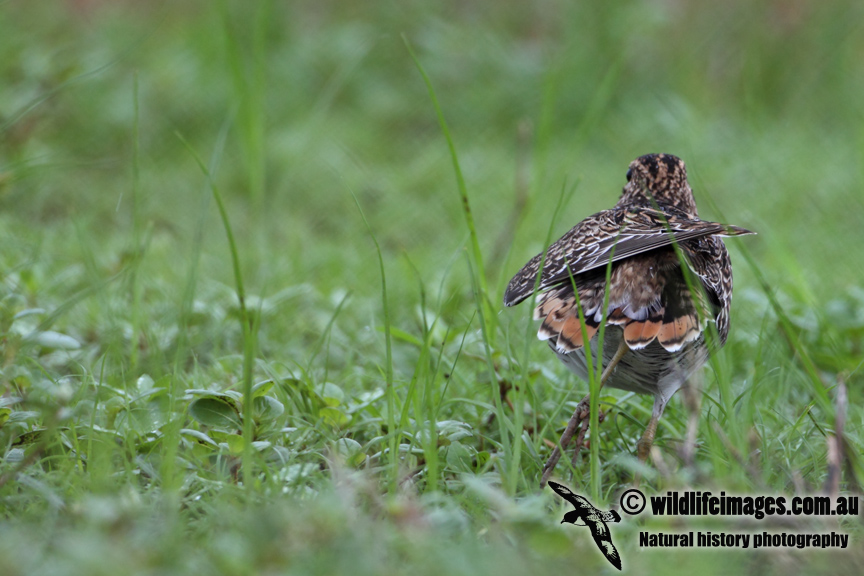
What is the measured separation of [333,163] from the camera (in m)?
6.42

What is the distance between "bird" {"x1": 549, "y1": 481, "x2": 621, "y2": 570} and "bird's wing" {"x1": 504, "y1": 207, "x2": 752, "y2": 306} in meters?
0.64

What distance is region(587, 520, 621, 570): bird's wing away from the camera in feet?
7.08

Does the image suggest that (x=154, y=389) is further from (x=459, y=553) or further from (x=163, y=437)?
(x=459, y=553)

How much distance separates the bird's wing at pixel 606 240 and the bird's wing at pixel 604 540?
0.73 meters

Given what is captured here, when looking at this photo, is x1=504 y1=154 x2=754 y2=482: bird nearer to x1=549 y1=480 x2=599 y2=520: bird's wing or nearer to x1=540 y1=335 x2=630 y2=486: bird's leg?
x1=540 y1=335 x2=630 y2=486: bird's leg

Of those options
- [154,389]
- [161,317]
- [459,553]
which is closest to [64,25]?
[161,317]

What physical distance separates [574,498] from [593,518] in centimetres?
10

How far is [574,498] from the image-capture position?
8.04 ft

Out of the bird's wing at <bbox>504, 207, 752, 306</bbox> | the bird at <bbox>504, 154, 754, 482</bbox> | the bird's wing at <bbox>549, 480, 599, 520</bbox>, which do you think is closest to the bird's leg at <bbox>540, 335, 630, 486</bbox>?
the bird at <bbox>504, 154, 754, 482</bbox>

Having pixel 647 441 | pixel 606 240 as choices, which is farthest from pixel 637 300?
pixel 647 441

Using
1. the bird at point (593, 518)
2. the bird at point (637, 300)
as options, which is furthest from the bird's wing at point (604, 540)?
the bird at point (637, 300)

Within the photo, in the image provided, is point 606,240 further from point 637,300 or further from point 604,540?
point 604,540

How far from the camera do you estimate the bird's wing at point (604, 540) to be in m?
2.16

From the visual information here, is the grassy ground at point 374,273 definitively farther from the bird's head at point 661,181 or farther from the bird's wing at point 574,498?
the bird's head at point 661,181
